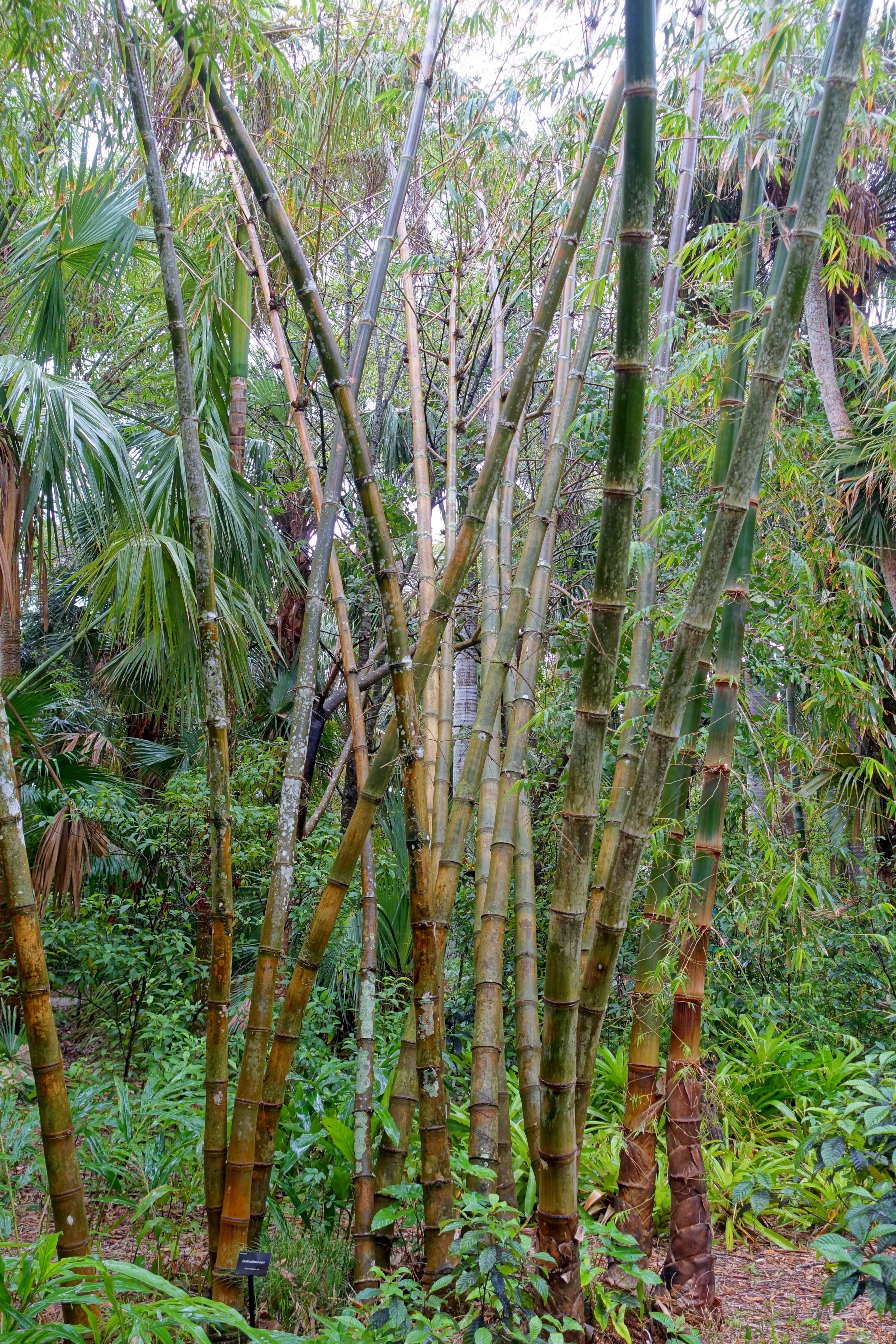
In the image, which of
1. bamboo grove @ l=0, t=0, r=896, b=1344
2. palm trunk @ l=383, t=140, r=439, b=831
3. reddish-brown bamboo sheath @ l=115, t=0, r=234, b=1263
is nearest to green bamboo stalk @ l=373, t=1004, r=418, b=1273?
bamboo grove @ l=0, t=0, r=896, b=1344

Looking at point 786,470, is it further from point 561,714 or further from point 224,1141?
point 224,1141

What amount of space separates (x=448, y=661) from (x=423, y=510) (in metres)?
0.48

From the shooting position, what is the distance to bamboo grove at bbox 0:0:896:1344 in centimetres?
193

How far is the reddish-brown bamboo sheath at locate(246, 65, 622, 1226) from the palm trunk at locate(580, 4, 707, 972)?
57 centimetres

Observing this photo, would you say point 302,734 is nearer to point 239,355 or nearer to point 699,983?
point 699,983

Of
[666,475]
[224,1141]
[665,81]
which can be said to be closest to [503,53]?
[665,81]

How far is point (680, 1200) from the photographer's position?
234 cm

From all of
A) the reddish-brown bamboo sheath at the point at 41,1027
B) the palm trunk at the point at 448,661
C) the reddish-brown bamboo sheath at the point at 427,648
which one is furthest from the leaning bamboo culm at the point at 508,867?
the reddish-brown bamboo sheath at the point at 41,1027

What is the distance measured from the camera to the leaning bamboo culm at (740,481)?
5.34 feet

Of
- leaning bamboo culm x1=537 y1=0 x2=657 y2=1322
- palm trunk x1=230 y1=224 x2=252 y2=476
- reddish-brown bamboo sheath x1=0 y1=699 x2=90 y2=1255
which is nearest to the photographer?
leaning bamboo culm x1=537 y1=0 x2=657 y2=1322

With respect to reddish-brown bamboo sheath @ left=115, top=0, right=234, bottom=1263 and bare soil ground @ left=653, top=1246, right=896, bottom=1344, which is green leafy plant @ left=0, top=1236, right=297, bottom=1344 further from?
bare soil ground @ left=653, top=1246, right=896, bottom=1344

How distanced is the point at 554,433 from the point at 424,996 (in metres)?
1.64

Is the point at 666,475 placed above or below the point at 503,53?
below

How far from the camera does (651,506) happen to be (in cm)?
312
